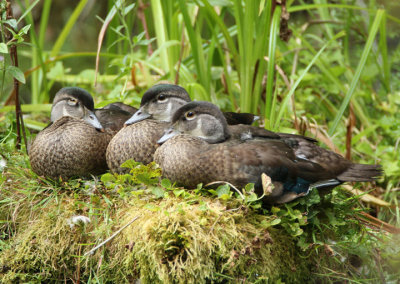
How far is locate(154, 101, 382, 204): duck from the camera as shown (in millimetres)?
2797

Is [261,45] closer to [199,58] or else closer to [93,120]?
[199,58]

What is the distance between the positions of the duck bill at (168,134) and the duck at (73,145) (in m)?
0.47

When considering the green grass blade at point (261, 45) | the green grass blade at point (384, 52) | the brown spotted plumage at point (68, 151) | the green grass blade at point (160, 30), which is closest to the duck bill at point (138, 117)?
the brown spotted plumage at point (68, 151)

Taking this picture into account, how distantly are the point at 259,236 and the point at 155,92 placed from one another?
126cm

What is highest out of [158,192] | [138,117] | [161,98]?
[161,98]

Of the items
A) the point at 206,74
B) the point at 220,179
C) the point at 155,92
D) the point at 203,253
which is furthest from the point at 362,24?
the point at 203,253

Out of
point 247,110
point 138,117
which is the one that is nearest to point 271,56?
point 247,110

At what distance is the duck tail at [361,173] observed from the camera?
3.00 metres

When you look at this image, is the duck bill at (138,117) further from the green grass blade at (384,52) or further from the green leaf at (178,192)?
the green grass blade at (384,52)

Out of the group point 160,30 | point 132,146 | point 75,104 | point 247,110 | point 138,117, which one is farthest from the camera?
point 160,30

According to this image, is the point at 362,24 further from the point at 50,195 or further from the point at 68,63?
the point at 50,195

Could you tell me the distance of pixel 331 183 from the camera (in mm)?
2955

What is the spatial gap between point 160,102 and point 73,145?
2.14 feet

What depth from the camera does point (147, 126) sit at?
3.28 m
